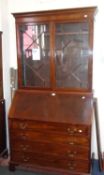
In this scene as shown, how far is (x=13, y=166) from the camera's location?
2818mm

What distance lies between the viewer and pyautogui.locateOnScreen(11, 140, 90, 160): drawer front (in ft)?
8.18

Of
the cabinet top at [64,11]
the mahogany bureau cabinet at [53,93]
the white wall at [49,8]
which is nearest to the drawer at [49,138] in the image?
the mahogany bureau cabinet at [53,93]

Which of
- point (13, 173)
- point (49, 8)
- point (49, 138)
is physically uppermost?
point (49, 8)

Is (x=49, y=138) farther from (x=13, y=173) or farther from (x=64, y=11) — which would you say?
(x=64, y=11)

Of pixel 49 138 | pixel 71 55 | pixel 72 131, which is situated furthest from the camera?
pixel 71 55

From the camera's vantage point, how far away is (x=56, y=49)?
2723 millimetres

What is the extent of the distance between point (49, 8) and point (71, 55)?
0.73 m

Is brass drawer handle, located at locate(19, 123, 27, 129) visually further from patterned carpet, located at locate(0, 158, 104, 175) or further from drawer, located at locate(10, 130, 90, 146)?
patterned carpet, located at locate(0, 158, 104, 175)

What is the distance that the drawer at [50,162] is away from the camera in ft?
8.30

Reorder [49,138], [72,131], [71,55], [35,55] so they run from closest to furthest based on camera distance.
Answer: [72,131]
[49,138]
[71,55]
[35,55]

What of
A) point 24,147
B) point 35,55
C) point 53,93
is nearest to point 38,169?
point 24,147

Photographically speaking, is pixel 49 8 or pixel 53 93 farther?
pixel 49 8

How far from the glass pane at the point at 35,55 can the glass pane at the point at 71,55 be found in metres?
0.15

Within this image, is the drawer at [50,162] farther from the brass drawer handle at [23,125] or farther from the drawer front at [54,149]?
the brass drawer handle at [23,125]
